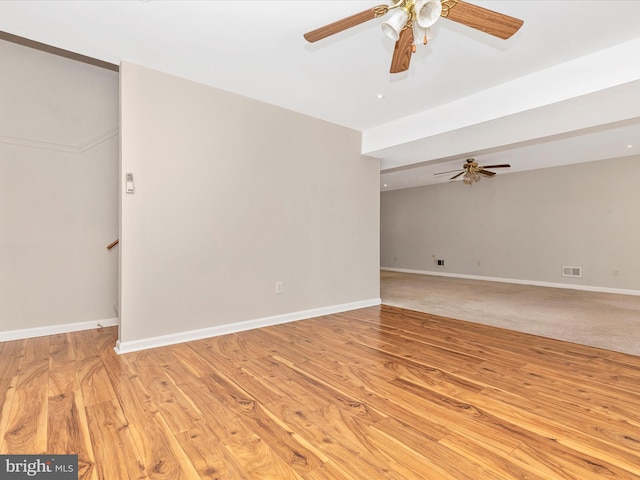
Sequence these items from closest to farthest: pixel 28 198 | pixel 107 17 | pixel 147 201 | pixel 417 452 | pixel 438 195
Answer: pixel 417 452 < pixel 107 17 < pixel 147 201 < pixel 28 198 < pixel 438 195

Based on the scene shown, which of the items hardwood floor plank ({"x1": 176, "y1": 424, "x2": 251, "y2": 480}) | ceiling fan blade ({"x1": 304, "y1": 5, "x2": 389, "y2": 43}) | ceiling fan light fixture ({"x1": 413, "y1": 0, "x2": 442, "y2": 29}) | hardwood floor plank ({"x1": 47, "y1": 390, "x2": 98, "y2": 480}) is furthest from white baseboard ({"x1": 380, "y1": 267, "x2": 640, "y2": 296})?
hardwood floor plank ({"x1": 47, "y1": 390, "x2": 98, "y2": 480})

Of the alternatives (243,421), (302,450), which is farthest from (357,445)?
(243,421)

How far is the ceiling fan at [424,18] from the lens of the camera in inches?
68.2

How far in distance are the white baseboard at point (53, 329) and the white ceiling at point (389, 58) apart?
267 centimetres

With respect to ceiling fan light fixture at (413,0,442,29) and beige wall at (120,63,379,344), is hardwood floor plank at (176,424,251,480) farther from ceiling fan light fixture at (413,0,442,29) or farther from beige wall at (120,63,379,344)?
ceiling fan light fixture at (413,0,442,29)

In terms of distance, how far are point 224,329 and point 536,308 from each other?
441 cm

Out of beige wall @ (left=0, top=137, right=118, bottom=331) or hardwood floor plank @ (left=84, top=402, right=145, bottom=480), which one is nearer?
hardwood floor plank @ (left=84, top=402, right=145, bottom=480)

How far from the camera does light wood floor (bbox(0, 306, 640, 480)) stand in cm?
147

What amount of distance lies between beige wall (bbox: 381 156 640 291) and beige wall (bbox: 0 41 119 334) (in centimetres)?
780

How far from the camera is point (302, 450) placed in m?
1.57

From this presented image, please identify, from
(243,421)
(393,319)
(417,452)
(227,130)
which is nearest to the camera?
(417,452)

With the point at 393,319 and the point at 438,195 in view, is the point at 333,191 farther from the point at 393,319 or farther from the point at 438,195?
the point at 438,195

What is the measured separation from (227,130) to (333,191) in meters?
1.63

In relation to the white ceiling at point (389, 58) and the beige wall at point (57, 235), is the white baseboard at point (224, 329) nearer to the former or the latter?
the beige wall at point (57, 235)
